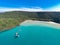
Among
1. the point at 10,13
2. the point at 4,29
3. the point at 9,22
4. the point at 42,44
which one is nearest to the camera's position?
the point at 42,44

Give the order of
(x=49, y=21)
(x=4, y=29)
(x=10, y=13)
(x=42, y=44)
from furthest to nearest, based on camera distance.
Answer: (x=10, y=13), (x=49, y=21), (x=4, y=29), (x=42, y=44)

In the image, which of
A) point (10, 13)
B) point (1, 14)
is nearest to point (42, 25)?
point (10, 13)

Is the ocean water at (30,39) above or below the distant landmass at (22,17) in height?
below

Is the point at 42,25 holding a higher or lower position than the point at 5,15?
lower

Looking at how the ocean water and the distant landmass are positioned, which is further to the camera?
the distant landmass

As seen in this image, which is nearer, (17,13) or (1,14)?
(17,13)

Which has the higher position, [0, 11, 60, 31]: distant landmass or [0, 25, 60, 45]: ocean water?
[0, 11, 60, 31]: distant landmass

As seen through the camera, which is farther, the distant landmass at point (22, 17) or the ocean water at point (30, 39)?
the distant landmass at point (22, 17)

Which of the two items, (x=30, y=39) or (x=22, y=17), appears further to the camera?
(x=22, y=17)

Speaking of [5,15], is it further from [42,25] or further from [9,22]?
[42,25]

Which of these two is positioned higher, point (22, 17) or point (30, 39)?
point (22, 17)
